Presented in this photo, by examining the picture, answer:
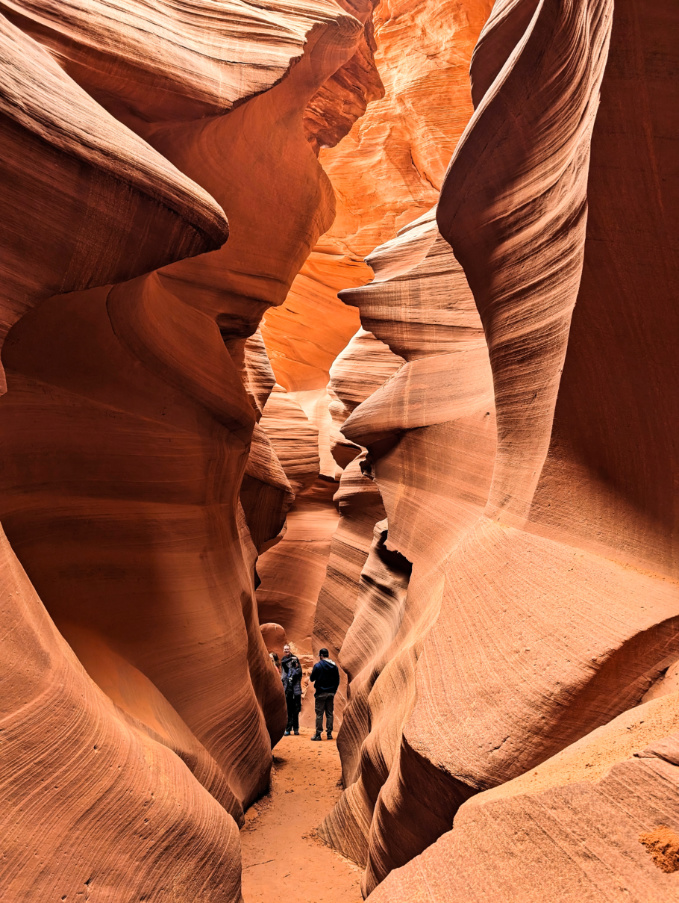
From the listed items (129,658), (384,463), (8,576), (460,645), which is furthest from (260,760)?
(8,576)

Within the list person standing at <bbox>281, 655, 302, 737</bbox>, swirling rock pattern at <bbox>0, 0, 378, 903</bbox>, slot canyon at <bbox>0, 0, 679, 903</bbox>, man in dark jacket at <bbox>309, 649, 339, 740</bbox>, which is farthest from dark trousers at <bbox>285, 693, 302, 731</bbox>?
slot canyon at <bbox>0, 0, 679, 903</bbox>

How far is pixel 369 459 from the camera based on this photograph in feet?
20.5

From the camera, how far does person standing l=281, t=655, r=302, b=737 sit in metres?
8.11

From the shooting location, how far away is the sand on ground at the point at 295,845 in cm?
400

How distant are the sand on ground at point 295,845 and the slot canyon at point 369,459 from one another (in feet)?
0.14

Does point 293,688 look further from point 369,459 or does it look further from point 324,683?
point 369,459

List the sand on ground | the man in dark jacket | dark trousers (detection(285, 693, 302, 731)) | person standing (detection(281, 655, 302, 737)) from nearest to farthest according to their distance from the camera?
the sand on ground → the man in dark jacket → person standing (detection(281, 655, 302, 737)) → dark trousers (detection(285, 693, 302, 731))

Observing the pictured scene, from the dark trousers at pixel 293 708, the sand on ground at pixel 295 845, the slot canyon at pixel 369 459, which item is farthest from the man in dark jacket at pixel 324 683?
the slot canyon at pixel 369 459

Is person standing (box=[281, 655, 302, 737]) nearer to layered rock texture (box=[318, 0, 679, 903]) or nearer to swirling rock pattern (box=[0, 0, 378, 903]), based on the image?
swirling rock pattern (box=[0, 0, 378, 903])

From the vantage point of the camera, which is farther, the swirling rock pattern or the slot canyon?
the swirling rock pattern

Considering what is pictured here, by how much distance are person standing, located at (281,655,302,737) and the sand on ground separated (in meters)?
1.18

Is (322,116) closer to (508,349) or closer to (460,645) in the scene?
(508,349)

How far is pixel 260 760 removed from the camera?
5.41 meters

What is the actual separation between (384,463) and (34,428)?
295 cm
